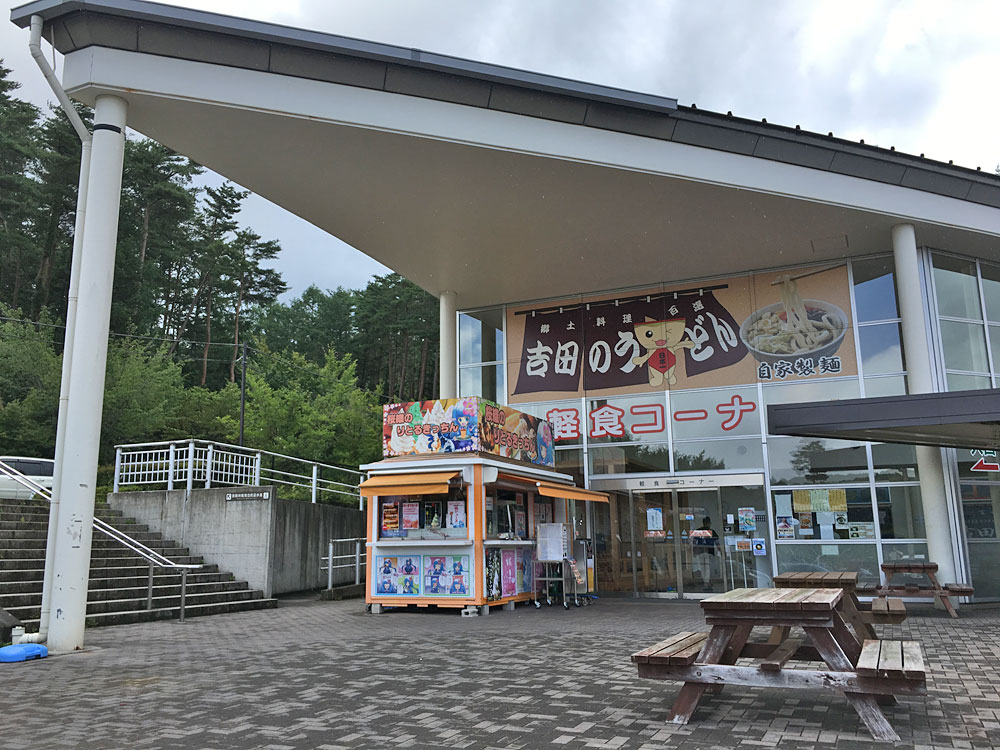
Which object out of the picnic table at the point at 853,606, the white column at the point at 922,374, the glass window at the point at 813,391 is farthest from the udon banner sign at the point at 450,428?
the white column at the point at 922,374

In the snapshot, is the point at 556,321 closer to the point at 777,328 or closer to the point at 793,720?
the point at 777,328

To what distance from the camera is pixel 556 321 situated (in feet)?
58.2

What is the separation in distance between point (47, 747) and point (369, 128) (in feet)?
29.8

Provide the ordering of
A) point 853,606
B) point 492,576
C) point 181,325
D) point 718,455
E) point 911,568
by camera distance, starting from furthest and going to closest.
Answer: point 181,325
point 718,455
point 492,576
point 911,568
point 853,606

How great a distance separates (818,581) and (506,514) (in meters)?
6.91

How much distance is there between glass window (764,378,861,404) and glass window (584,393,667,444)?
2213mm

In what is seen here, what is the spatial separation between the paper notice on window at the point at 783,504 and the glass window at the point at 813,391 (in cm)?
181

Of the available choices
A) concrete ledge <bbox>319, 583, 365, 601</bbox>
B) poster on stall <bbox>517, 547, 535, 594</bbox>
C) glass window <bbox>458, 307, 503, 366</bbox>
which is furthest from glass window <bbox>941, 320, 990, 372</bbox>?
concrete ledge <bbox>319, 583, 365, 601</bbox>

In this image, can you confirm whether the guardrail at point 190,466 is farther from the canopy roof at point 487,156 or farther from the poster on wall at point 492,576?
the canopy roof at point 487,156

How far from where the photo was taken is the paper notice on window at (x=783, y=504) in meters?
14.7

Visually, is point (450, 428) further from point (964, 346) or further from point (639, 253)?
point (964, 346)

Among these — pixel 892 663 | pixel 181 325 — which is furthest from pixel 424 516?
pixel 181 325

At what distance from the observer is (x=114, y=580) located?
39.4 ft

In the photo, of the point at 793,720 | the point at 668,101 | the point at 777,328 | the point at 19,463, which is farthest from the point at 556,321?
the point at 793,720
